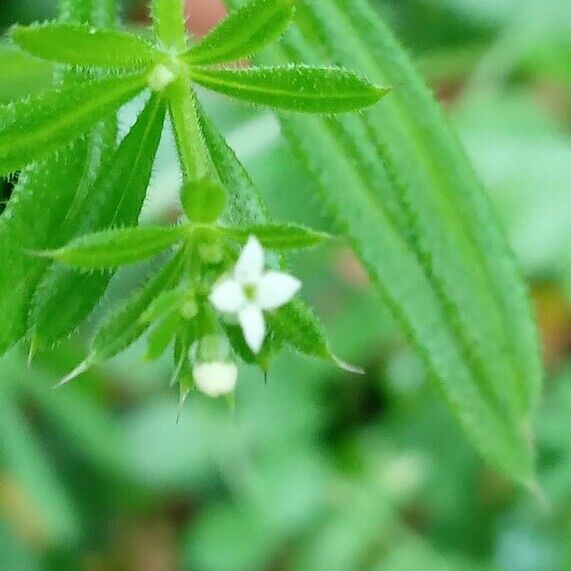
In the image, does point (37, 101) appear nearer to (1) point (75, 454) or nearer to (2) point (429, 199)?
(2) point (429, 199)

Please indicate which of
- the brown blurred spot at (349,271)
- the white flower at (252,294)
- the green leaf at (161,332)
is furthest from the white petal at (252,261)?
the brown blurred spot at (349,271)

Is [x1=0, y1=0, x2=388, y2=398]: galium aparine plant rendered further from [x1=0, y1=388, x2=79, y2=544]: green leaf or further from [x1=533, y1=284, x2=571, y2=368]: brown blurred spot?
[x1=533, y1=284, x2=571, y2=368]: brown blurred spot

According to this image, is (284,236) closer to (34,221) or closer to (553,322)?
(34,221)

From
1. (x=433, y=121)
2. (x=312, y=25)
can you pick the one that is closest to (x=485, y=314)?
(x=433, y=121)

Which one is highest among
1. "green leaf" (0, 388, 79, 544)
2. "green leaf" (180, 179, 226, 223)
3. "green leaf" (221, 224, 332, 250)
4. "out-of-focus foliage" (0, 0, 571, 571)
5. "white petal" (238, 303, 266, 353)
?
"out-of-focus foliage" (0, 0, 571, 571)

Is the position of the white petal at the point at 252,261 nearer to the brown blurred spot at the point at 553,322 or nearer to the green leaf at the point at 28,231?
the green leaf at the point at 28,231

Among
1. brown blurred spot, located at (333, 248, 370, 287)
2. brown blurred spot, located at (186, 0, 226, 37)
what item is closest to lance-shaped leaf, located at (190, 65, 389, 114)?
brown blurred spot, located at (186, 0, 226, 37)
